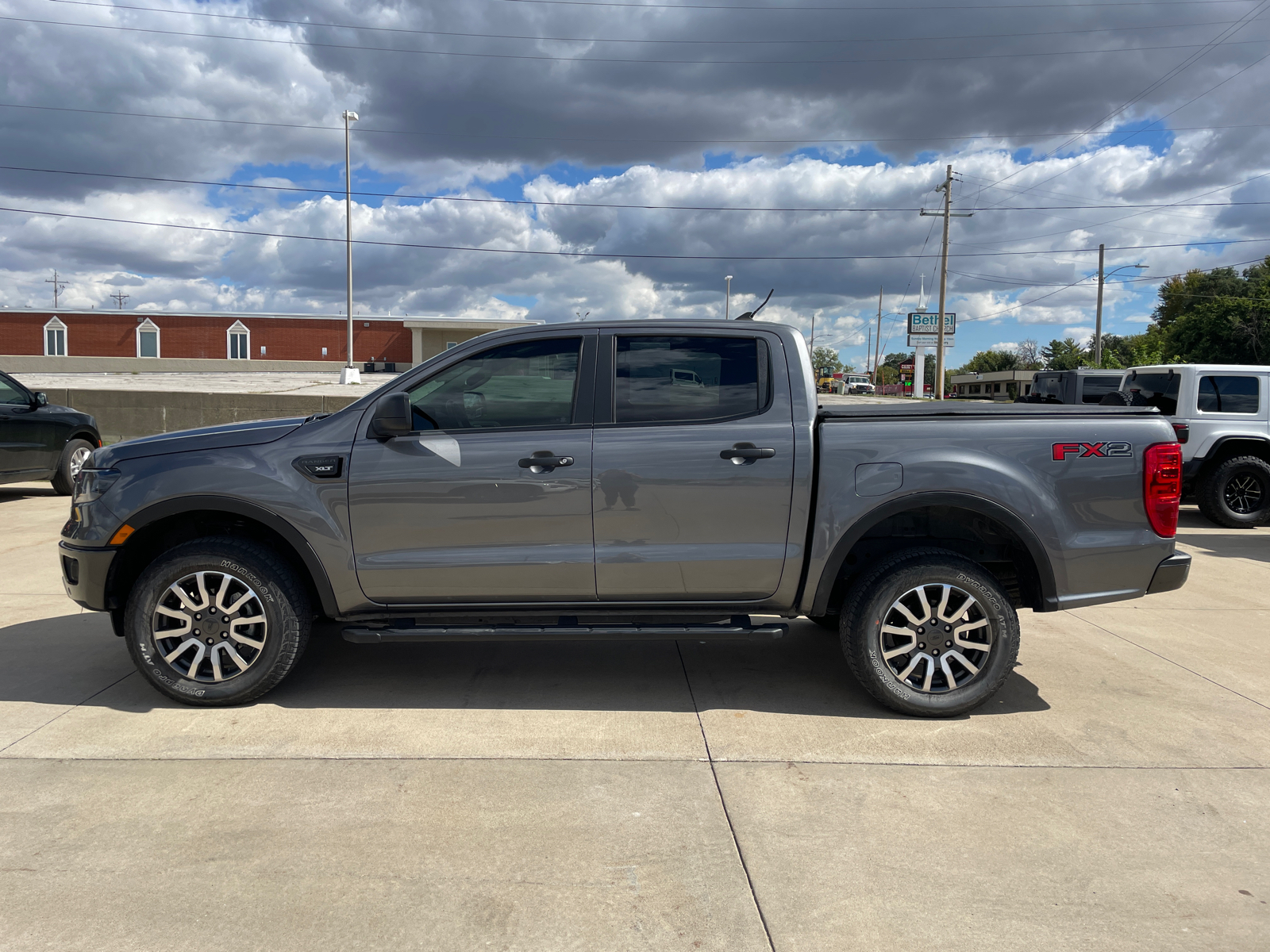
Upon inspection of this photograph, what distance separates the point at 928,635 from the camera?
4.32 meters

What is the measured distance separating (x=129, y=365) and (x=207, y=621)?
2213 inches

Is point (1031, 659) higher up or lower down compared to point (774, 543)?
lower down

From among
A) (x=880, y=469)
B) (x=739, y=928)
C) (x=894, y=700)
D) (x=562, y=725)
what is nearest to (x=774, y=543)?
(x=880, y=469)

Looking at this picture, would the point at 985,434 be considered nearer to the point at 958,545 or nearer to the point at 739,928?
the point at 958,545

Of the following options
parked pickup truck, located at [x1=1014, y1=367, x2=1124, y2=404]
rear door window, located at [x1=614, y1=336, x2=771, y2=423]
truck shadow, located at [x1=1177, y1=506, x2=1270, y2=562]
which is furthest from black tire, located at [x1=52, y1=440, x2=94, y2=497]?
parked pickup truck, located at [x1=1014, y1=367, x2=1124, y2=404]

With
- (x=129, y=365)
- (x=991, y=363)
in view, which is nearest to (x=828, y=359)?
(x=991, y=363)

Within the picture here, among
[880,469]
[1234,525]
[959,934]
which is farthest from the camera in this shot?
[1234,525]

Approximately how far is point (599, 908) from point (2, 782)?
2516mm

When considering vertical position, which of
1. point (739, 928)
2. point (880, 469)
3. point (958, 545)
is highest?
point (880, 469)

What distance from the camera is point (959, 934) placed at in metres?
2.67

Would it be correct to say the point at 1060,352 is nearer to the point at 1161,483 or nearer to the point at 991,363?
the point at 991,363

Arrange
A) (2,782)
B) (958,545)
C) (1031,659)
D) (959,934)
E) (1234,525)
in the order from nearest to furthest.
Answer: (959,934) < (2,782) < (958,545) < (1031,659) < (1234,525)

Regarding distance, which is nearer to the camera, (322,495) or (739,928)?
(739,928)

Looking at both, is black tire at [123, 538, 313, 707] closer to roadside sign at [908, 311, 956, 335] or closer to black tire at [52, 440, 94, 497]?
black tire at [52, 440, 94, 497]
